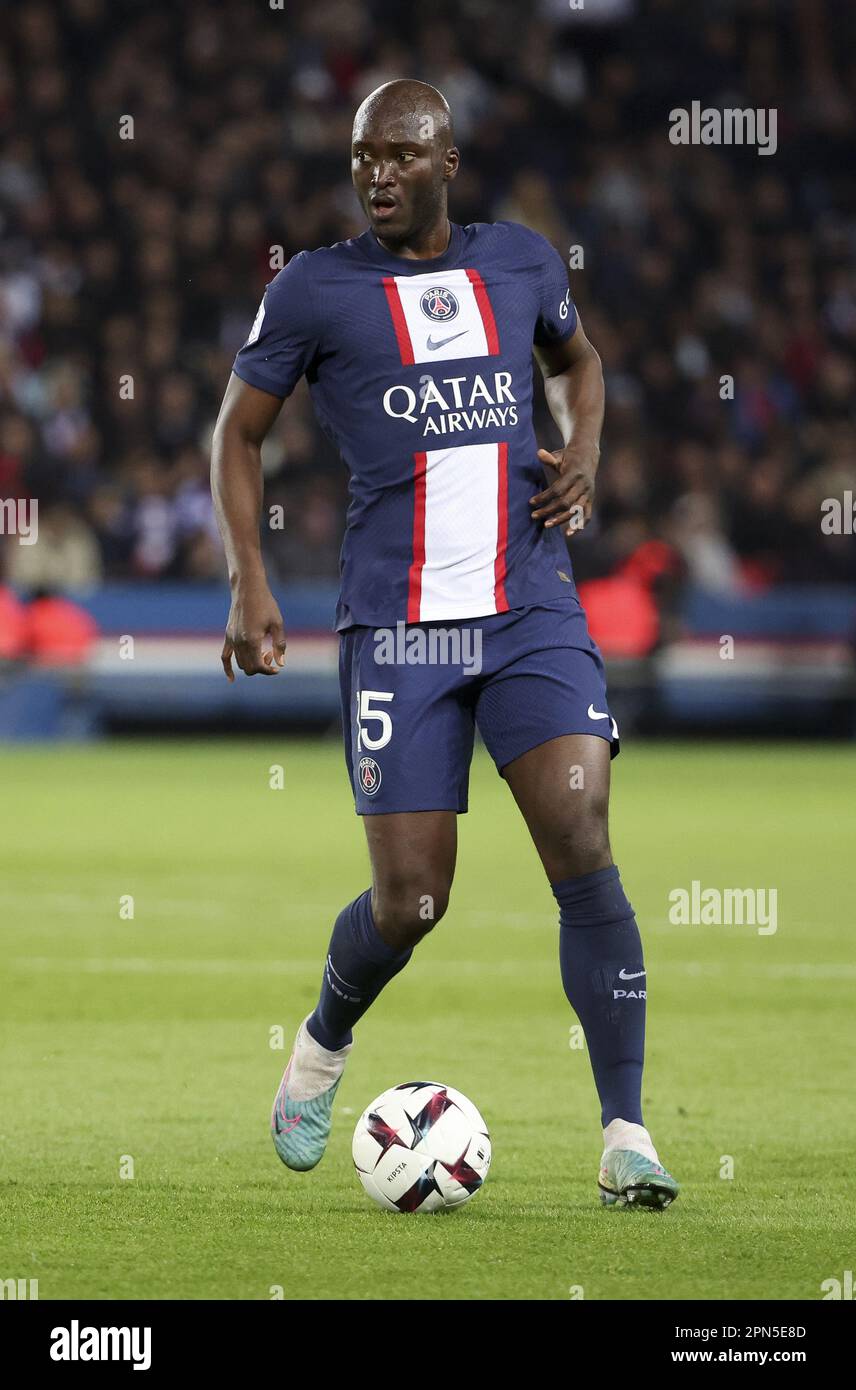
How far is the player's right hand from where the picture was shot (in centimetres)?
484

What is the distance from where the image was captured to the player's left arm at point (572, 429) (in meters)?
4.99

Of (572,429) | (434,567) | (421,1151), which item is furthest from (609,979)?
(572,429)

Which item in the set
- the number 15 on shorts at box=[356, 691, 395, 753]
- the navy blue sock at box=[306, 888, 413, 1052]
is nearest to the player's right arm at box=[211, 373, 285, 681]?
the number 15 on shorts at box=[356, 691, 395, 753]

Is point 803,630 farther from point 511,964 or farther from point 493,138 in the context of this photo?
point 511,964

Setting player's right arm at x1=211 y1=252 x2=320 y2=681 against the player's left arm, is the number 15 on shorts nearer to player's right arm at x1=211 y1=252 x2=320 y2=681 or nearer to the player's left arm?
player's right arm at x1=211 y1=252 x2=320 y2=681

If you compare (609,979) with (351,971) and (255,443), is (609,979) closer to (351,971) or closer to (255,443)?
(351,971)

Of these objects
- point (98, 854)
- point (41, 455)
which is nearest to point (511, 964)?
point (98, 854)

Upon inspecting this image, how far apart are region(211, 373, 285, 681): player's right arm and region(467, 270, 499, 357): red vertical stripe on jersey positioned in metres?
0.48

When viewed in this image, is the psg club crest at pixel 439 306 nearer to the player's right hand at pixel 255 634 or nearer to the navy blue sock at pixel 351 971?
the player's right hand at pixel 255 634

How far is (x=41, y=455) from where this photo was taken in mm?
18422

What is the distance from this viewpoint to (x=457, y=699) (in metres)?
4.92

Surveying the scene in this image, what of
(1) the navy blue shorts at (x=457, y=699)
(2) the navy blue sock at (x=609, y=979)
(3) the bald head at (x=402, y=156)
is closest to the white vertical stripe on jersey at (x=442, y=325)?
(3) the bald head at (x=402, y=156)
